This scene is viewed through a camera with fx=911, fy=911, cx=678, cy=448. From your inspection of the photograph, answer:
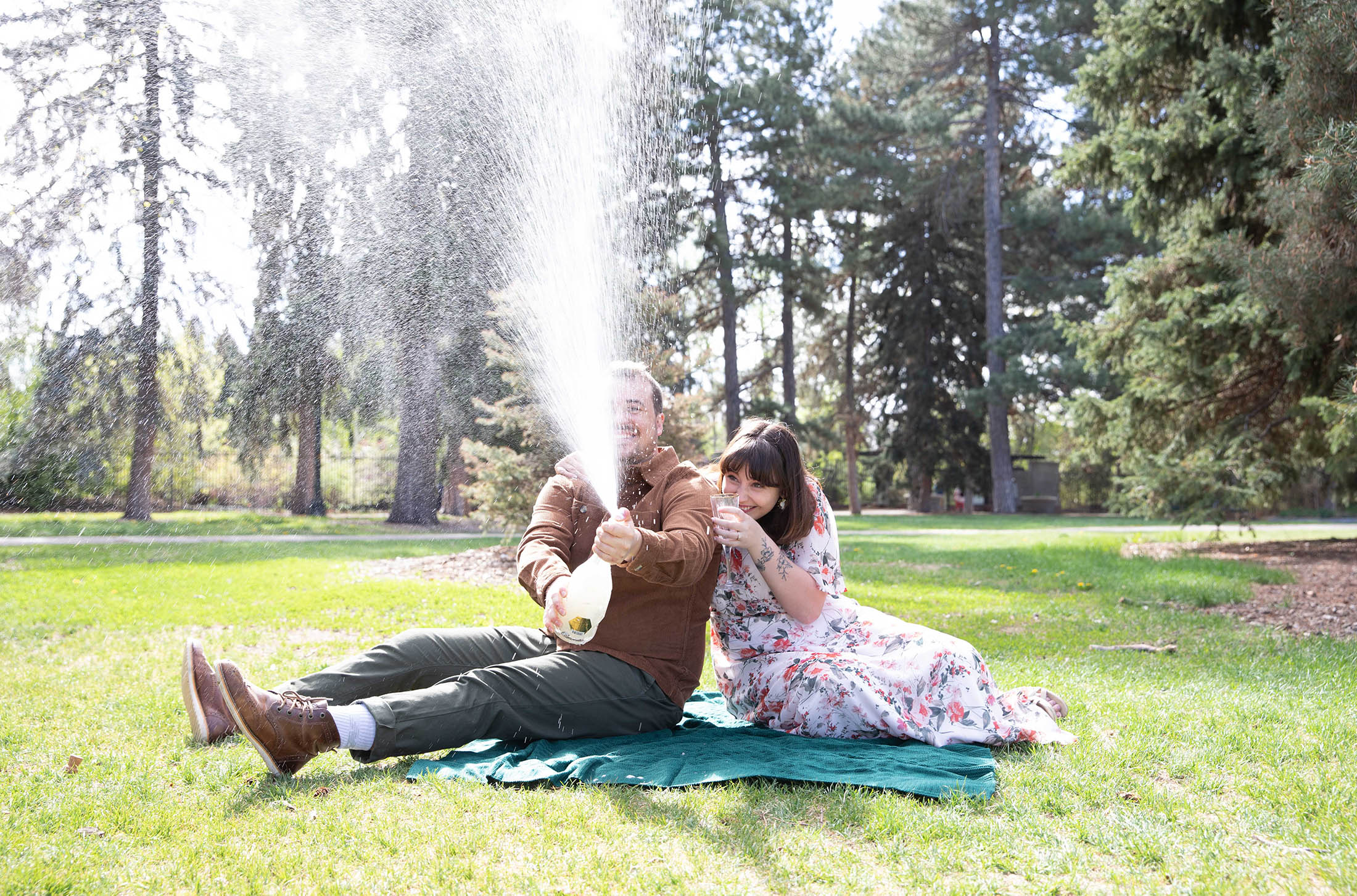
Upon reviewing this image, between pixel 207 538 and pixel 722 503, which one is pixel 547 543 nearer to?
pixel 722 503

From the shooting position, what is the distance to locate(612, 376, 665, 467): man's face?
12.2 ft

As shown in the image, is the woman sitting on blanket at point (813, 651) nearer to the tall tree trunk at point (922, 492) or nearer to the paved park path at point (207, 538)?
the paved park path at point (207, 538)

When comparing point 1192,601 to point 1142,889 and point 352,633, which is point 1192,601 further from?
point 352,633

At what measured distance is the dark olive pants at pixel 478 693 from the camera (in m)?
3.41

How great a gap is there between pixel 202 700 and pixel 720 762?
2.13 m

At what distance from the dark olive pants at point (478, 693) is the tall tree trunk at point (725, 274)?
17.8 meters

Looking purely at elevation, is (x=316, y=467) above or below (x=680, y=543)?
above

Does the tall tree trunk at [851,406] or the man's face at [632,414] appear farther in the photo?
the tall tree trunk at [851,406]

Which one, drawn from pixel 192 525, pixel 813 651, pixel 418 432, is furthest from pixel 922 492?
pixel 813 651

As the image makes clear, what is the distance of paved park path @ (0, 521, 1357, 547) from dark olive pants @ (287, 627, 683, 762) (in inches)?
452

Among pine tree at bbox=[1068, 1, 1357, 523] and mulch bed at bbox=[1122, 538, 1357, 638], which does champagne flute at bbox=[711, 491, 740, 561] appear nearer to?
mulch bed at bbox=[1122, 538, 1357, 638]

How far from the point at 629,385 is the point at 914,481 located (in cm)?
2924

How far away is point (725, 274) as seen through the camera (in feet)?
74.5

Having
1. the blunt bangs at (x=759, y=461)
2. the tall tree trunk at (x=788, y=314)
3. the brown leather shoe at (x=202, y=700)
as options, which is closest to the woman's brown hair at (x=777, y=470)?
the blunt bangs at (x=759, y=461)
